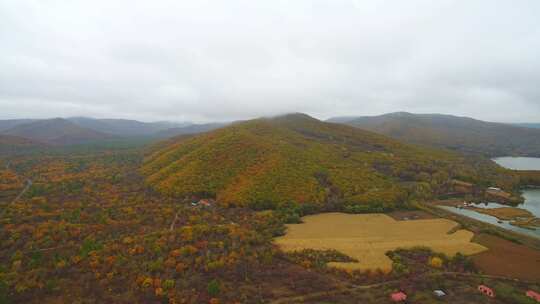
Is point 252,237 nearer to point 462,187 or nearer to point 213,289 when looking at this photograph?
point 213,289

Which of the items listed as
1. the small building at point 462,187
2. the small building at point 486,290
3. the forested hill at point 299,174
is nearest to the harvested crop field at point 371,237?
the small building at point 486,290

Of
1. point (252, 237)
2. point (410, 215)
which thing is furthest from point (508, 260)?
point (252, 237)

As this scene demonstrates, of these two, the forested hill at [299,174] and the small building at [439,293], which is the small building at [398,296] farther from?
the forested hill at [299,174]

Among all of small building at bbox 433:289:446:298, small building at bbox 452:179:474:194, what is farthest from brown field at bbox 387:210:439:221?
small building at bbox 452:179:474:194

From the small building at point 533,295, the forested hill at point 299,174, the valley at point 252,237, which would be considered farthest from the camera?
the forested hill at point 299,174

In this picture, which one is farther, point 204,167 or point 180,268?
point 204,167

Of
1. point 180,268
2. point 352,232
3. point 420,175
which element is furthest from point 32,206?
point 420,175

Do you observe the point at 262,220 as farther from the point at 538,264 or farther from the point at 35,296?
the point at 538,264
